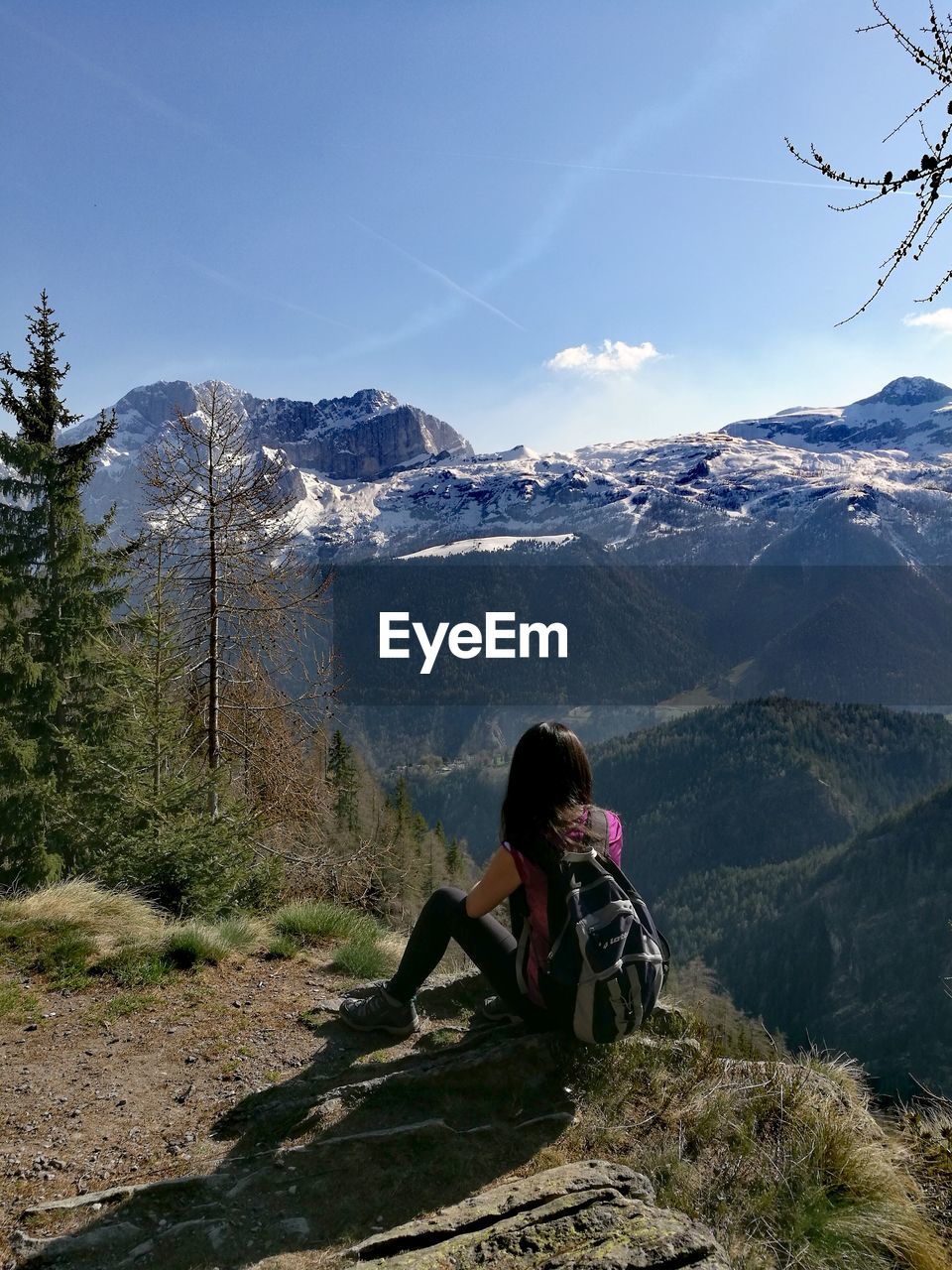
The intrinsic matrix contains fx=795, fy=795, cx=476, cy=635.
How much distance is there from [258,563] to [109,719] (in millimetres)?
8058

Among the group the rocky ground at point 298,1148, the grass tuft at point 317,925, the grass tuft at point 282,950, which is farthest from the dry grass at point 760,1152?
the grass tuft at point 317,925

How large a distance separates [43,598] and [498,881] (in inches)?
789

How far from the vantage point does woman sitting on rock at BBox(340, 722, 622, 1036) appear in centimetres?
444

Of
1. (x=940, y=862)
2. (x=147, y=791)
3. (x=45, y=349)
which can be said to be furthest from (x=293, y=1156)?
(x=940, y=862)

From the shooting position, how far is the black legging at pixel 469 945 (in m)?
4.91

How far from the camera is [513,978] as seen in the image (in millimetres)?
5035

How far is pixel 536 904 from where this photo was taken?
14.6 feet

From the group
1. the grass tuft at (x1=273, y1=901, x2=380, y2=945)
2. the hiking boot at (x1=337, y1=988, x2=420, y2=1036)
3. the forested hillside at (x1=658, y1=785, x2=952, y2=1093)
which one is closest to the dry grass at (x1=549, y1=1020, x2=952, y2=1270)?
the hiking boot at (x1=337, y1=988, x2=420, y2=1036)

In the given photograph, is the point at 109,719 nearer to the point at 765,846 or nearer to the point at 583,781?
the point at 583,781

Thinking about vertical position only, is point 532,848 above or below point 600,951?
above

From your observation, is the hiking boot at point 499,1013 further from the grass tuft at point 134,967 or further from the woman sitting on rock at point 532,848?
the grass tuft at point 134,967

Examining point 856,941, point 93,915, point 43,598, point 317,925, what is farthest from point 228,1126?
point 856,941

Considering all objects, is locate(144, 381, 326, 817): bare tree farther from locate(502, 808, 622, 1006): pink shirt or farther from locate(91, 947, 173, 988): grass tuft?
locate(502, 808, 622, 1006): pink shirt

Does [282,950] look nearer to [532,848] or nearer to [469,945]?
[469,945]
